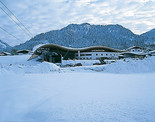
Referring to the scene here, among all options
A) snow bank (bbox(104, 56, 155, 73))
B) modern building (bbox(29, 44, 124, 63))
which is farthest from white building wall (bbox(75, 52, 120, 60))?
snow bank (bbox(104, 56, 155, 73))

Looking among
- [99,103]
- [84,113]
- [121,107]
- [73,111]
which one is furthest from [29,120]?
[121,107]

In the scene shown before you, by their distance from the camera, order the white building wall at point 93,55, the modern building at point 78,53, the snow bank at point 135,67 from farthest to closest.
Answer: the white building wall at point 93,55
the modern building at point 78,53
the snow bank at point 135,67

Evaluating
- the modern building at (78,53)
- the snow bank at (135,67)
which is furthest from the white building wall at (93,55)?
the snow bank at (135,67)

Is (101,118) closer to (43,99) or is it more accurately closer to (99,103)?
(99,103)

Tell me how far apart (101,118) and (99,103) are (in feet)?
3.28

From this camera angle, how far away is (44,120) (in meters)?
3.04

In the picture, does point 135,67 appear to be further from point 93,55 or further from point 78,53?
point 78,53

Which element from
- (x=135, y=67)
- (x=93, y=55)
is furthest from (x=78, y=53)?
(x=135, y=67)

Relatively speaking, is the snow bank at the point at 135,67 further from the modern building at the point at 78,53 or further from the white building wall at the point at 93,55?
the white building wall at the point at 93,55

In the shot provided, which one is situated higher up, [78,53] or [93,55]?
[78,53]

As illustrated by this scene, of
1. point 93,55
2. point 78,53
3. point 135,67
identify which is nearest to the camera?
point 135,67

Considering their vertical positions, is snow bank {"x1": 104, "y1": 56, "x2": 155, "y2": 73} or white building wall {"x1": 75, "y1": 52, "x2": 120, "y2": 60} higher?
white building wall {"x1": 75, "y1": 52, "x2": 120, "y2": 60}

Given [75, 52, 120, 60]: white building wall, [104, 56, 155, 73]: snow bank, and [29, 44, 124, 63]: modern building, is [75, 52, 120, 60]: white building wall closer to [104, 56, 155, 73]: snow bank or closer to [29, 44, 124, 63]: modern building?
[29, 44, 124, 63]: modern building

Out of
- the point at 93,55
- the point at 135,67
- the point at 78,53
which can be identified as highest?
the point at 78,53
